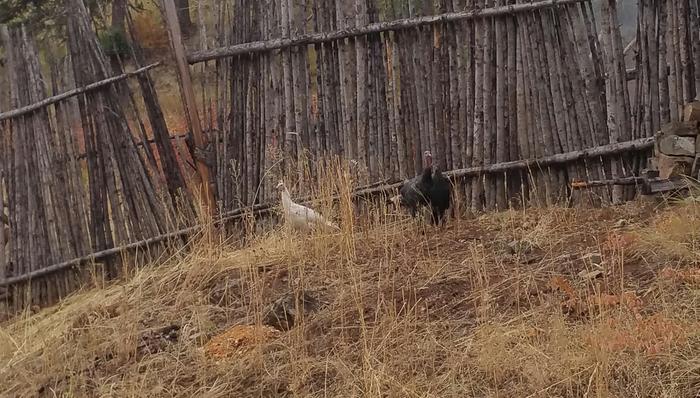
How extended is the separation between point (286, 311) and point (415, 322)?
26.2 inches

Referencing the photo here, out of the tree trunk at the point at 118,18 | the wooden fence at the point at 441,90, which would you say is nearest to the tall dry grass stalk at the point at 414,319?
the wooden fence at the point at 441,90

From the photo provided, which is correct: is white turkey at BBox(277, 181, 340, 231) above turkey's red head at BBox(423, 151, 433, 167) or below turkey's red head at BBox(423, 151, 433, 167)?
below

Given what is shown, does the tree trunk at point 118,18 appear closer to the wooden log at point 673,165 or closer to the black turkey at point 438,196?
the black turkey at point 438,196

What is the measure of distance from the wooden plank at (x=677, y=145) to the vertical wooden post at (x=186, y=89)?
3.32 metres

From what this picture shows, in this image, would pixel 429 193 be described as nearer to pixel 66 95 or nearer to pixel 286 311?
pixel 286 311

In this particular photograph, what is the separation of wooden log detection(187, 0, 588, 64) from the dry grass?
147 centimetres

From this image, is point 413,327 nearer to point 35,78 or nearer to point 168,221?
point 168,221

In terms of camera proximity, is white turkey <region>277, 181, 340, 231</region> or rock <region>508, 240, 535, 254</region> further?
white turkey <region>277, 181, 340, 231</region>

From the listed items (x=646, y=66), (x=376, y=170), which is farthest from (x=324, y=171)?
(x=646, y=66)

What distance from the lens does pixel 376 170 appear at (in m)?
6.24

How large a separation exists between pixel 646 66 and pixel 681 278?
2380 millimetres

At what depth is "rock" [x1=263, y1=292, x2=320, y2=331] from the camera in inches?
150

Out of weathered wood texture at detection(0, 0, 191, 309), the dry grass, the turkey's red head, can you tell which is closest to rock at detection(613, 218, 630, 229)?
the dry grass

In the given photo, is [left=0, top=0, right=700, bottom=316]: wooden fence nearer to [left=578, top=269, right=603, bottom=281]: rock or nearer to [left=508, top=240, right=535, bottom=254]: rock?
[left=508, top=240, right=535, bottom=254]: rock
